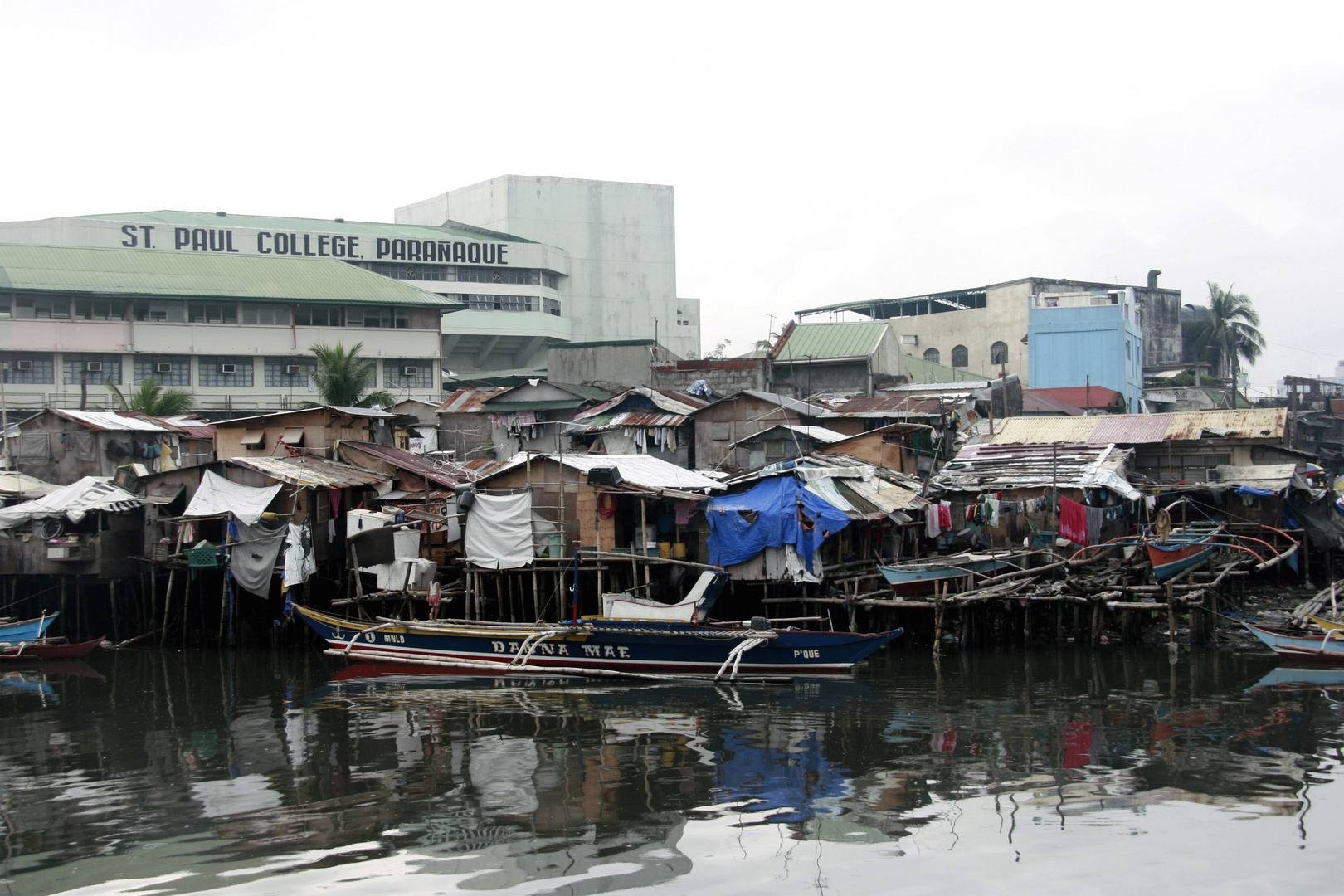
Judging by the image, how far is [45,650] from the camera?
989 inches

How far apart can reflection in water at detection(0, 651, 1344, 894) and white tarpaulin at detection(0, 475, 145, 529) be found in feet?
13.5

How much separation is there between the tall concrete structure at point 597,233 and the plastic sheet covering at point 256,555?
49972 mm

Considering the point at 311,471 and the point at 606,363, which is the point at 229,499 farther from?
the point at 606,363

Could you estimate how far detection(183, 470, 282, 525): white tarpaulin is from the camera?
84.0 feet

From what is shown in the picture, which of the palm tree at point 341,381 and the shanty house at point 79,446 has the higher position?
the palm tree at point 341,381

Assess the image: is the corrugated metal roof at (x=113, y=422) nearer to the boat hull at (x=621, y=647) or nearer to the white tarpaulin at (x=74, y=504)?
the white tarpaulin at (x=74, y=504)

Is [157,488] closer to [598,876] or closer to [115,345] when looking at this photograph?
[598,876]

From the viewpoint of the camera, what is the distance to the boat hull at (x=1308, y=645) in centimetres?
2152

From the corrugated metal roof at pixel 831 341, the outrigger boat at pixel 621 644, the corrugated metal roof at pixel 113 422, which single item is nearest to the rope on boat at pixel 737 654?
the outrigger boat at pixel 621 644

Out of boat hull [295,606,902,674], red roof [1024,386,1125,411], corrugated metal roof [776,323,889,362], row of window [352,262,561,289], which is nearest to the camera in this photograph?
boat hull [295,606,902,674]

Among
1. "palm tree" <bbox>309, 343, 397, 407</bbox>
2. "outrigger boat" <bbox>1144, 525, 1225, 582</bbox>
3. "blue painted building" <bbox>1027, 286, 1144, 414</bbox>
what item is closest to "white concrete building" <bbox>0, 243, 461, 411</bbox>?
"palm tree" <bbox>309, 343, 397, 407</bbox>

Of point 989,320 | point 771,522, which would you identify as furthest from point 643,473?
point 989,320

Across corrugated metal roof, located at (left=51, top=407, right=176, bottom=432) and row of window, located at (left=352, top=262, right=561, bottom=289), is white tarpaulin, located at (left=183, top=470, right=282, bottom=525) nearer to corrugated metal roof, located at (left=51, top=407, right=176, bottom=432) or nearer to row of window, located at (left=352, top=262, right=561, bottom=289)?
corrugated metal roof, located at (left=51, top=407, right=176, bottom=432)

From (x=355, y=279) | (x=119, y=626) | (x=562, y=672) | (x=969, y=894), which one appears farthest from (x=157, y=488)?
(x=355, y=279)
